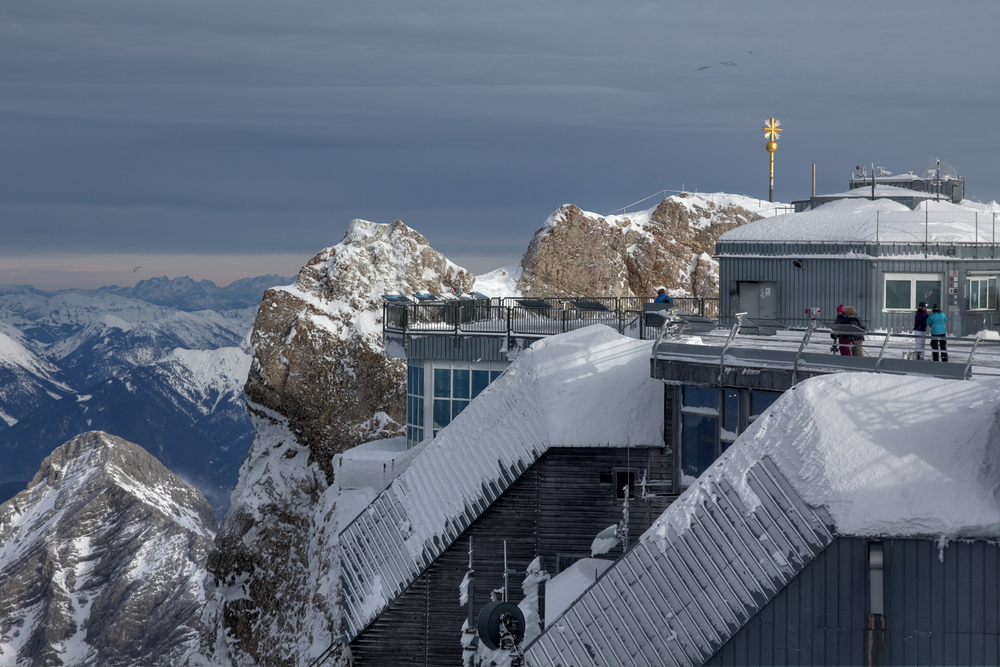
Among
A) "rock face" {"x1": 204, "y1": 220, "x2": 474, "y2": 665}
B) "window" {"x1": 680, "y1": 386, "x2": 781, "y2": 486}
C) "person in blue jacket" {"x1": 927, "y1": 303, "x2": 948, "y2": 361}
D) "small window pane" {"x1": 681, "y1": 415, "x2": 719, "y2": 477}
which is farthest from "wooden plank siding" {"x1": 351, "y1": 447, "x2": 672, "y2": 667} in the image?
"rock face" {"x1": 204, "y1": 220, "x2": 474, "y2": 665}

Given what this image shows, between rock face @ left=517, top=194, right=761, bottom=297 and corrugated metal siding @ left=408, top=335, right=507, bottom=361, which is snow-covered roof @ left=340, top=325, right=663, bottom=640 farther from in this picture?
rock face @ left=517, top=194, right=761, bottom=297

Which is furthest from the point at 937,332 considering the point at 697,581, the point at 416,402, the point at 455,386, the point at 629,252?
the point at 629,252

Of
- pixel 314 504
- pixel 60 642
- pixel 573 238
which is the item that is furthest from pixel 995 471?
pixel 60 642

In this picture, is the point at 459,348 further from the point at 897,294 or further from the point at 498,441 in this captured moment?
the point at 897,294

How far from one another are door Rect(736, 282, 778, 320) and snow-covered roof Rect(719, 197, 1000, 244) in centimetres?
161

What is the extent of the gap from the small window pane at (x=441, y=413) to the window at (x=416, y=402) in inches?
21.4

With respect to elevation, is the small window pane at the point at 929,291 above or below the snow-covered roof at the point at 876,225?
below

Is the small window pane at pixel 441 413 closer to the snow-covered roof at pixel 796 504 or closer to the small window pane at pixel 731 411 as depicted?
the small window pane at pixel 731 411

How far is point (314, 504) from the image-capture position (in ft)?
219

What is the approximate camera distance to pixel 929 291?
30438 mm

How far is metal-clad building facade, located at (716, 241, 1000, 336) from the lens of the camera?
30016 millimetres

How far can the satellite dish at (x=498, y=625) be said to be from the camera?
17219mm

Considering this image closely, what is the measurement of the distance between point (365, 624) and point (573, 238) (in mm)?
61928

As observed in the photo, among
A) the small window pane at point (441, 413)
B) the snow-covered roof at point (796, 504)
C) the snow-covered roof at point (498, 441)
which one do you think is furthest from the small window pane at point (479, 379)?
the snow-covered roof at point (796, 504)
